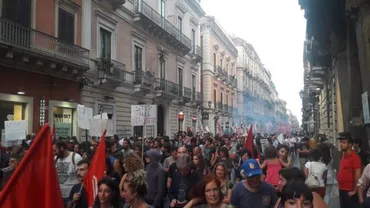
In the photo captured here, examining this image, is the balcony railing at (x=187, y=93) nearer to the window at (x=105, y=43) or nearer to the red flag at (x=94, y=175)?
the window at (x=105, y=43)

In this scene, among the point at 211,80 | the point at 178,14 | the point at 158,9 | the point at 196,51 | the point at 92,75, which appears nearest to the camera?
the point at 92,75

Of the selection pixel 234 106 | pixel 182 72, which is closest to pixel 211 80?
pixel 182 72

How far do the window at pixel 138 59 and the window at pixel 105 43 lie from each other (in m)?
3.05

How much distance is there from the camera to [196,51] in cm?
3475

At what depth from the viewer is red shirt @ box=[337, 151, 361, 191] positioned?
6.12m

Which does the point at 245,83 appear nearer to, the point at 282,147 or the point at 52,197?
the point at 282,147

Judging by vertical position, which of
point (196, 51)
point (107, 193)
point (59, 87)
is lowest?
point (107, 193)

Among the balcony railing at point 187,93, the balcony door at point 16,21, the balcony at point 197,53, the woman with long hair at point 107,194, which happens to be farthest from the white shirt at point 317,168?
the balcony at point 197,53

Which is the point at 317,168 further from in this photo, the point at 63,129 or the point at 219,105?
the point at 219,105

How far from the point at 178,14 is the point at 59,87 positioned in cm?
1650

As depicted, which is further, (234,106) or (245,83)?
(245,83)

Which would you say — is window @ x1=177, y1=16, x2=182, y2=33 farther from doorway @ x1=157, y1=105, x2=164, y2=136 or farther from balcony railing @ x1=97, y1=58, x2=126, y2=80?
balcony railing @ x1=97, y1=58, x2=126, y2=80

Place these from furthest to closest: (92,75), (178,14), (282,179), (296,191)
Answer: (178,14) → (92,75) → (282,179) → (296,191)

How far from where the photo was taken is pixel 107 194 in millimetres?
3859
